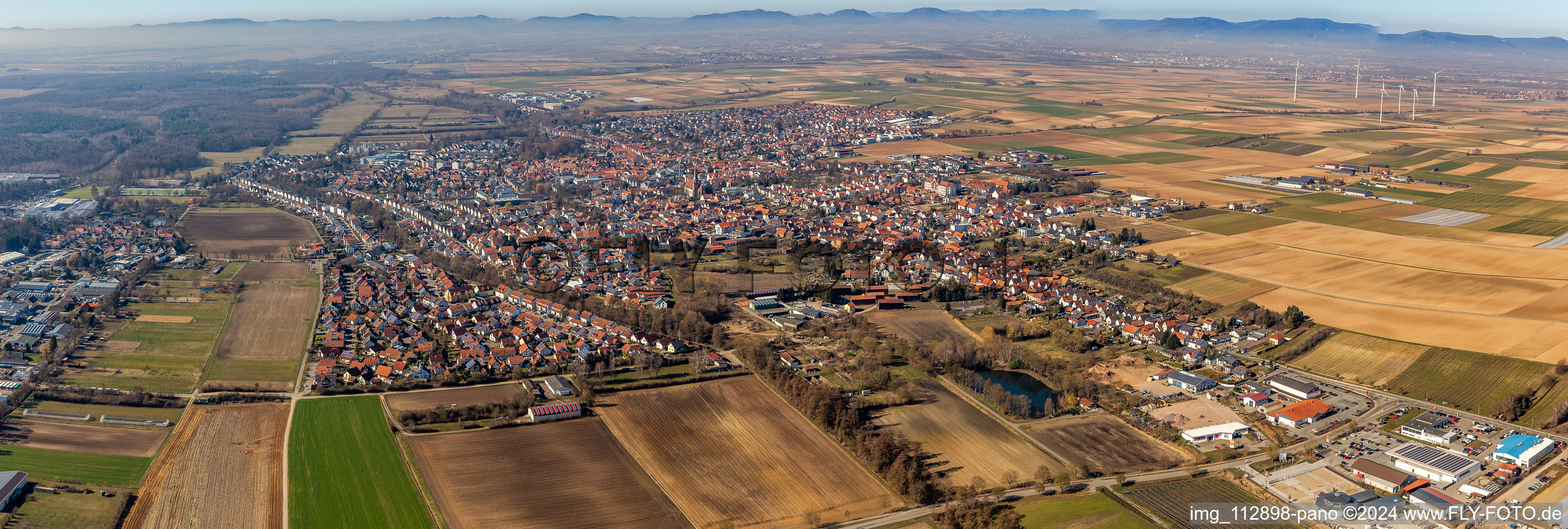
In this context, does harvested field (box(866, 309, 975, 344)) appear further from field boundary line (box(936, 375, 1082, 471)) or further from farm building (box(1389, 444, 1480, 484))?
farm building (box(1389, 444, 1480, 484))

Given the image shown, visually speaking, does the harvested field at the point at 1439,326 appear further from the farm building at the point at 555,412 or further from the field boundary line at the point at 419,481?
the field boundary line at the point at 419,481

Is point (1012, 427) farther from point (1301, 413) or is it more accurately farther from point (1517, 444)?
point (1517, 444)

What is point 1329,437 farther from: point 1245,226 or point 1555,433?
point 1245,226

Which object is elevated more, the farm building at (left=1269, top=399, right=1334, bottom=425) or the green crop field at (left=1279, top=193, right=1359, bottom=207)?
the green crop field at (left=1279, top=193, right=1359, bottom=207)

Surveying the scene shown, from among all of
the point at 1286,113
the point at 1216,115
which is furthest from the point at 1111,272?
the point at 1286,113

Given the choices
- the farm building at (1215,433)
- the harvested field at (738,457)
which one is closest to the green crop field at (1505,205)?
the farm building at (1215,433)

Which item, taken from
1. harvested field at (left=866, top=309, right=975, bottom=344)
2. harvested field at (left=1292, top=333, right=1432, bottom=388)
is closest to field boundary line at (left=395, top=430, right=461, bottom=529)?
harvested field at (left=866, top=309, right=975, bottom=344)
